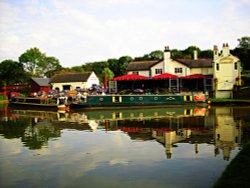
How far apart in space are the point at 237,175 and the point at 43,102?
33169 millimetres

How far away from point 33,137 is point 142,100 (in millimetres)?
18910

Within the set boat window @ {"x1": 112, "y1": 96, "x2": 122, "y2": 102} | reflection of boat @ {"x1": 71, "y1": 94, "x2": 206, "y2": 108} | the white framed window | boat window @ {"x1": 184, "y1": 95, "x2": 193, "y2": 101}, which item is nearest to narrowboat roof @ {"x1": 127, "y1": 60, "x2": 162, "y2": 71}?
the white framed window

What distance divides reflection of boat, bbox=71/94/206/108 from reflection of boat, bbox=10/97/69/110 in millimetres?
1621

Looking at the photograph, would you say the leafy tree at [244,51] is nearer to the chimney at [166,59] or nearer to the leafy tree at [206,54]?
the leafy tree at [206,54]

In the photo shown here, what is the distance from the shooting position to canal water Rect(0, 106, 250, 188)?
8422mm

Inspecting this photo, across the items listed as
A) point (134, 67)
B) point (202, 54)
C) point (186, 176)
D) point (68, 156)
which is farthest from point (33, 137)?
point (202, 54)

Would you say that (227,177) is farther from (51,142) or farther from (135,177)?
(51,142)

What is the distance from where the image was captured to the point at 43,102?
3731 centimetres

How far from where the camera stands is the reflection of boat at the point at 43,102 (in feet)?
109

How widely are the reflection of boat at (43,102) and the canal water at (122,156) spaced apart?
15464 mm

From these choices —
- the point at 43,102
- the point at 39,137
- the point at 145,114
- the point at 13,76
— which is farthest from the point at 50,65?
the point at 39,137

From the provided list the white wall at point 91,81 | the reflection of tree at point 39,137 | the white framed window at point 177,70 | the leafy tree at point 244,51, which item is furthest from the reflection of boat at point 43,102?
the leafy tree at point 244,51

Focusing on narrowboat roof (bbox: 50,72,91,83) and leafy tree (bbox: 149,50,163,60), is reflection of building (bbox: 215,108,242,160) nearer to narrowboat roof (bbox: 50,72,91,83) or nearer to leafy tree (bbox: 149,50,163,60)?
narrowboat roof (bbox: 50,72,91,83)

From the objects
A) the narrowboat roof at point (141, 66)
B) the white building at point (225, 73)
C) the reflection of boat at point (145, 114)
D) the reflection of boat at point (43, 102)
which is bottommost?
the reflection of boat at point (145, 114)
